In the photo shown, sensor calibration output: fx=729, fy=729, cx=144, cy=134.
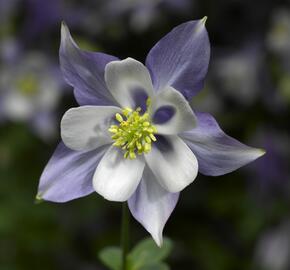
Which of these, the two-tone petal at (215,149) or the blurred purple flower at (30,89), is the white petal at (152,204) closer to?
the two-tone petal at (215,149)

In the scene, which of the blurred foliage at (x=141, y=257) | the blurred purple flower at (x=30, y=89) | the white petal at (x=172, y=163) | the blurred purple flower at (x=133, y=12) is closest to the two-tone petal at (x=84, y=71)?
the white petal at (x=172, y=163)

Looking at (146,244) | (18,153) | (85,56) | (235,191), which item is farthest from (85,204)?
(85,56)

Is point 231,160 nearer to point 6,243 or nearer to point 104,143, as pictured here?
point 104,143

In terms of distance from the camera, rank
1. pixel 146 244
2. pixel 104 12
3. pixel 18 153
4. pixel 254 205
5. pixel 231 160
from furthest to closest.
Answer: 1. pixel 104 12
2. pixel 18 153
3. pixel 254 205
4. pixel 146 244
5. pixel 231 160

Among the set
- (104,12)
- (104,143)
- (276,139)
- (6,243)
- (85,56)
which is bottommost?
(6,243)

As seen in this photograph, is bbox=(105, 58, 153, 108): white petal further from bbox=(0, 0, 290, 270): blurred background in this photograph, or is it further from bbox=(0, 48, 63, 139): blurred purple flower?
bbox=(0, 48, 63, 139): blurred purple flower

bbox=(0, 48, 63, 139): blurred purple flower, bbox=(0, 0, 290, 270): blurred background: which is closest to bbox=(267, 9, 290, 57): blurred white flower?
bbox=(0, 0, 290, 270): blurred background

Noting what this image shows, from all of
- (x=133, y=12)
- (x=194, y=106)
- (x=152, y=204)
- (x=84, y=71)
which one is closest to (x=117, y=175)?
(x=152, y=204)

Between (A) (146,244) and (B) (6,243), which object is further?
(B) (6,243)

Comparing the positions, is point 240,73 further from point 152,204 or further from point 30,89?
point 152,204
